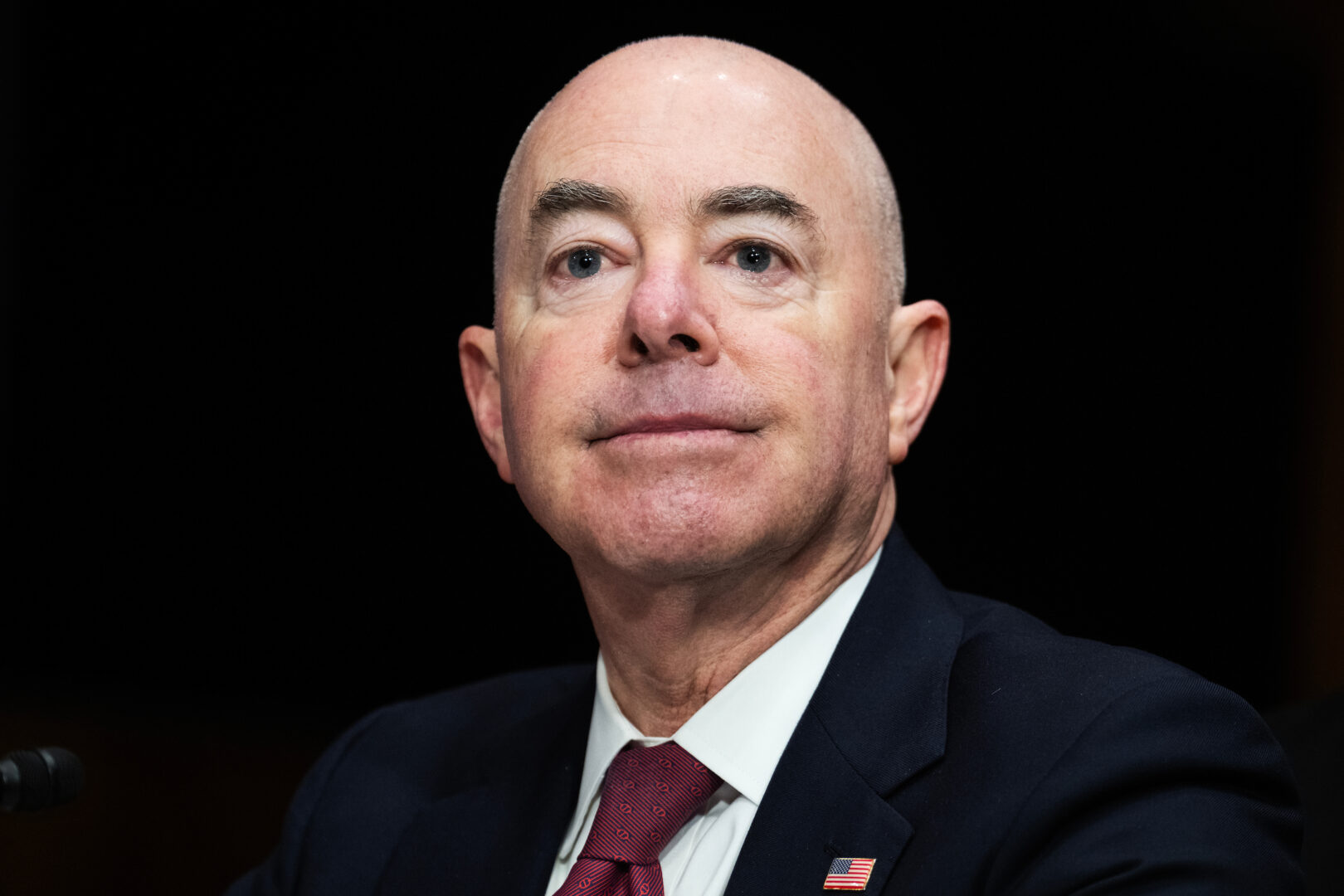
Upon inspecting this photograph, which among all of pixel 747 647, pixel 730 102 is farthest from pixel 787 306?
pixel 747 647

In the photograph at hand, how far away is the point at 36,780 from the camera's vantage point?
148cm

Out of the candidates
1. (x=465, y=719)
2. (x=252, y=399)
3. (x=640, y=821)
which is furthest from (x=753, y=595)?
(x=252, y=399)

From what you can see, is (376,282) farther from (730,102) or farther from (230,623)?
(730,102)

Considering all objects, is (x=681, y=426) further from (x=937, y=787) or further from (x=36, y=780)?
(x=36, y=780)

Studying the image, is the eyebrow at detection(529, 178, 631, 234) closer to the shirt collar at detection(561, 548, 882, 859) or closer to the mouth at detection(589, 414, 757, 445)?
the mouth at detection(589, 414, 757, 445)

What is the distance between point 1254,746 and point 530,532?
2309 millimetres

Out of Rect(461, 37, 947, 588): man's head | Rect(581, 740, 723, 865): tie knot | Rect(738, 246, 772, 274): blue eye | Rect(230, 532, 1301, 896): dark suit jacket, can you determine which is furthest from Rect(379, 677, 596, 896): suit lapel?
Rect(738, 246, 772, 274): blue eye

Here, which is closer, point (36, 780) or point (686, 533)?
point (36, 780)

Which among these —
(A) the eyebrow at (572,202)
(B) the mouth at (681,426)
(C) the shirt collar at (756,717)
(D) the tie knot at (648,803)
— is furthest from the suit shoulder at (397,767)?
(A) the eyebrow at (572,202)

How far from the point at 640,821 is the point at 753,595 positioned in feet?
0.98

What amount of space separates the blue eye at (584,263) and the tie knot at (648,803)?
22.8 inches

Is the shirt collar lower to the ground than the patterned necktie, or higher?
higher

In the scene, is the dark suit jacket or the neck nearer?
the dark suit jacket

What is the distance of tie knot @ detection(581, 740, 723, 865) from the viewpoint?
167 centimetres
